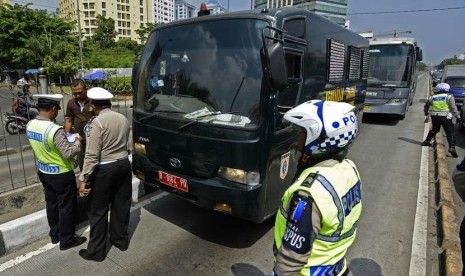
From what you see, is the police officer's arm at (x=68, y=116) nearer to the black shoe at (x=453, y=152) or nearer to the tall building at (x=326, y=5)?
the black shoe at (x=453, y=152)

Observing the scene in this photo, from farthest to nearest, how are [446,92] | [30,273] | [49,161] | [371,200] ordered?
[446,92] < [371,200] < [49,161] < [30,273]

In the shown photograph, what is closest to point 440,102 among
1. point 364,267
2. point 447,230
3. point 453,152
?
point 453,152

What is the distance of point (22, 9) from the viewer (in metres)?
40.1

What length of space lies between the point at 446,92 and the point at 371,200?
16.6ft

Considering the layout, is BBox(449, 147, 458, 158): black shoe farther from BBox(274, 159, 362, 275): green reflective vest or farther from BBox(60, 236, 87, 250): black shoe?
BBox(60, 236, 87, 250): black shoe

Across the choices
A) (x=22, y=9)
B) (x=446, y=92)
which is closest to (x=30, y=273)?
(x=446, y=92)

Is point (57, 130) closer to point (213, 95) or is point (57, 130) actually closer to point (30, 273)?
point (30, 273)

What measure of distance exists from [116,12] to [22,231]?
114755 millimetres

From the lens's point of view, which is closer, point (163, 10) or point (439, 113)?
point (439, 113)

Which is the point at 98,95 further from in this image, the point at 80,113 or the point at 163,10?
the point at 163,10

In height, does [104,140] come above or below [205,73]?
below

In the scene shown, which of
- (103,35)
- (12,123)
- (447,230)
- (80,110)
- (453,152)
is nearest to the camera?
(447,230)

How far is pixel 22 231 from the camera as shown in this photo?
145 inches

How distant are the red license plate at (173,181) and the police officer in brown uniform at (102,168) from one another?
0.40m
